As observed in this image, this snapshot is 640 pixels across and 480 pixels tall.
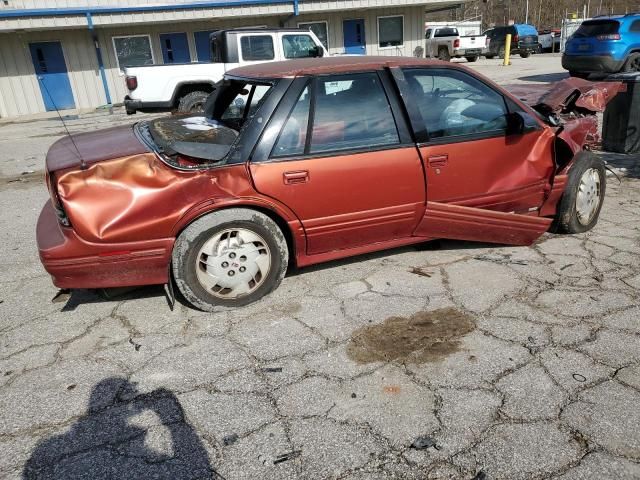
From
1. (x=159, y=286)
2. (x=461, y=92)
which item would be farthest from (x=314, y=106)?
(x=159, y=286)

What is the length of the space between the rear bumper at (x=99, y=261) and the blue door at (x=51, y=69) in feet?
55.2

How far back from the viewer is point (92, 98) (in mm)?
18266

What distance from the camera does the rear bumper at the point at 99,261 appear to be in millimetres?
2924

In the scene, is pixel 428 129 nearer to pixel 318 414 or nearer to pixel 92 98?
pixel 318 414

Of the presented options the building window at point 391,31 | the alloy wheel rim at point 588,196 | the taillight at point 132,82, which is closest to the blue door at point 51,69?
the taillight at point 132,82

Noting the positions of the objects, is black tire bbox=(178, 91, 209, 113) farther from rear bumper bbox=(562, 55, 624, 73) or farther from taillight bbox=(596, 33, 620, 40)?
taillight bbox=(596, 33, 620, 40)

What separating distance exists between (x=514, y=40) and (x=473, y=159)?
28.5 meters

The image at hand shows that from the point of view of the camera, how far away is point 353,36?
2059 centimetres

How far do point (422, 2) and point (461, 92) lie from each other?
1807 centimetres

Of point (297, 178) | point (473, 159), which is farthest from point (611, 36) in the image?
point (297, 178)

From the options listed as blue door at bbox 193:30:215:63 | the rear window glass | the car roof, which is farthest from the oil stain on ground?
the rear window glass

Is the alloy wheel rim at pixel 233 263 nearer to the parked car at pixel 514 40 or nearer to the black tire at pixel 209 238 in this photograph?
the black tire at pixel 209 238

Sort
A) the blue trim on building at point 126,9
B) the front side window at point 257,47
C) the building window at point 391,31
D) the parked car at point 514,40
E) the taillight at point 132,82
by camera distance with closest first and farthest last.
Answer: the taillight at point 132,82, the front side window at point 257,47, the blue trim on building at point 126,9, the building window at point 391,31, the parked car at point 514,40

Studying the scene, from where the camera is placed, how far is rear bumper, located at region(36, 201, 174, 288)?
2924mm
